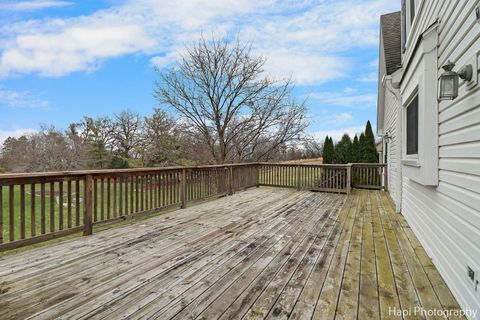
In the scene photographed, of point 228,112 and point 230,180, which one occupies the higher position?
point 228,112

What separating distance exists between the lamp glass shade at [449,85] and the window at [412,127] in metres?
1.75

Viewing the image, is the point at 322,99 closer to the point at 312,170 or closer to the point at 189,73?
the point at 312,170

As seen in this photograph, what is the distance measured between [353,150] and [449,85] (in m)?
9.61

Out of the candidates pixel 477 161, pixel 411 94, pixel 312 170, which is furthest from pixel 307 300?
pixel 312 170

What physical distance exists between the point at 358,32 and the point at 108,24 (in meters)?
7.53

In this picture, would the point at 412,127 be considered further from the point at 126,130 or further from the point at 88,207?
the point at 126,130

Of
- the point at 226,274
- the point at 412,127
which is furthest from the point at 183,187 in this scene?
the point at 412,127

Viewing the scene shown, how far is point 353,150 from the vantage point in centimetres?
1089

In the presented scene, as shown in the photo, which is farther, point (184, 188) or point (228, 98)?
point (228, 98)

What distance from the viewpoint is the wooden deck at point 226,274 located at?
1736 millimetres

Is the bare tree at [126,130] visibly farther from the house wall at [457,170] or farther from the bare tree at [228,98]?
the house wall at [457,170]

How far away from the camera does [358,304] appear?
1795 millimetres

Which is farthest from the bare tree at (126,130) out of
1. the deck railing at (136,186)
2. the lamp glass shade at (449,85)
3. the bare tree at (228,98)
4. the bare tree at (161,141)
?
the lamp glass shade at (449,85)

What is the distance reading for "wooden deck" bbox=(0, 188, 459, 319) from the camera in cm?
174
